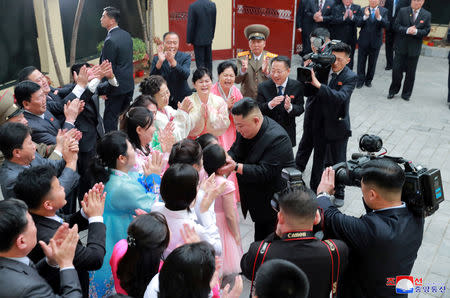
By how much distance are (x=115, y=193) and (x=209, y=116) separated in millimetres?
1860

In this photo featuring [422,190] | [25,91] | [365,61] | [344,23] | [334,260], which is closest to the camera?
[334,260]

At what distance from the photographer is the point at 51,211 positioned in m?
2.52

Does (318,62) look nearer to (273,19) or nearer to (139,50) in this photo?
(139,50)

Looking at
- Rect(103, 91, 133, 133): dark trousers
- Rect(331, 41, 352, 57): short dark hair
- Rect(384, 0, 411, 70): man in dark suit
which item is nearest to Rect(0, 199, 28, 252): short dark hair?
Rect(331, 41, 352, 57): short dark hair

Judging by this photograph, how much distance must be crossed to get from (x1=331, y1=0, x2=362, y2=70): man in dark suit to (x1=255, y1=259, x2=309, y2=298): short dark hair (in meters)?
8.55

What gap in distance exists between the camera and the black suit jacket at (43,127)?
3738mm

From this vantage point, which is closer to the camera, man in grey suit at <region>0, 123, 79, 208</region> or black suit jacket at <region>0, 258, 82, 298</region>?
black suit jacket at <region>0, 258, 82, 298</region>

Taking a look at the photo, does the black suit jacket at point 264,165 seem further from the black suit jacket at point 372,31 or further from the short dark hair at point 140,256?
the black suit jacket at point 372,31

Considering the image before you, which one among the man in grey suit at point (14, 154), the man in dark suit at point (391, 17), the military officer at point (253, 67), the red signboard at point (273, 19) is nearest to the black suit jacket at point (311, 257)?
the man in grey suit at point (14, 154)

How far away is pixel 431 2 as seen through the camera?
39.9 ft

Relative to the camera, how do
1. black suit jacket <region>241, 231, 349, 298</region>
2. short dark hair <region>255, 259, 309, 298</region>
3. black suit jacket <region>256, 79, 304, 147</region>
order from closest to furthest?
short dark hair <region>255, 259, 309, 298</region>, black suit jacket <region>241, 231, 349, 298</region>, black suit jacket <region>256, 79, 304, 147</region>

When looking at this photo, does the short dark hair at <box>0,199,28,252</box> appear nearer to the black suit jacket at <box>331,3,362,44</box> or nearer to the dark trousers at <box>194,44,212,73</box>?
the dark trousers at <box>194,44,212,73</box>

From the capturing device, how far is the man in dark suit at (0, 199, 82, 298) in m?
1.98

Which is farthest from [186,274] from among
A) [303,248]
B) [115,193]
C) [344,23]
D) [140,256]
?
[344,23]
